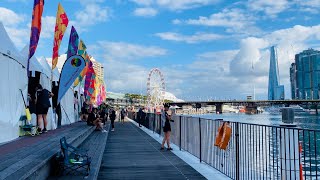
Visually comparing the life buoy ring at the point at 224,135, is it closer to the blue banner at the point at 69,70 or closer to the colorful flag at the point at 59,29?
the blue banner at the point at 69,70

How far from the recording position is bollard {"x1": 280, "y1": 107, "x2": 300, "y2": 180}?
5.55 meters

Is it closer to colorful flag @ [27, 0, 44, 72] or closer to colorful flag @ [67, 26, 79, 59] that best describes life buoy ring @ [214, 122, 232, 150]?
colorful flag @ [27, 0, 44, 72]

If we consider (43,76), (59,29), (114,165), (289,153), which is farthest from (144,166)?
(43,76)

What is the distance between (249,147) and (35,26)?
8579mm

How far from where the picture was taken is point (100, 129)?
22.5 meters

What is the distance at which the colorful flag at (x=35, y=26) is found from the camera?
1268 centimetres

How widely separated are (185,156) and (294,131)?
21.3 ft

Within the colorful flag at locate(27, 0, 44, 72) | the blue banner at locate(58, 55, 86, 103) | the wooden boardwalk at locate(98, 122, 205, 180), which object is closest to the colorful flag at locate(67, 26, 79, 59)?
the blue banner at locate(58, 55, 86, 103)

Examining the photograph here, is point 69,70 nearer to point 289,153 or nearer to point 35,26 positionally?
point 35,26

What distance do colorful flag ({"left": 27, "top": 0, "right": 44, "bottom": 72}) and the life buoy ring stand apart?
→ 7667 millimetres

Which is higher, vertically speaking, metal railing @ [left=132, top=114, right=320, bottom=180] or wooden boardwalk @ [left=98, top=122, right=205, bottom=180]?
metal railing @ [left=132, top=114, right=320, bottom=180]

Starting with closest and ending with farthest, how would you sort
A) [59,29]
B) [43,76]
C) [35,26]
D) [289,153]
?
[289,153]
[35,26]
[59,29]
[43,76]

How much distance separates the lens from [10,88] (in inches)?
476

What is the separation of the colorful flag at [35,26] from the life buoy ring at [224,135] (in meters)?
7.67
